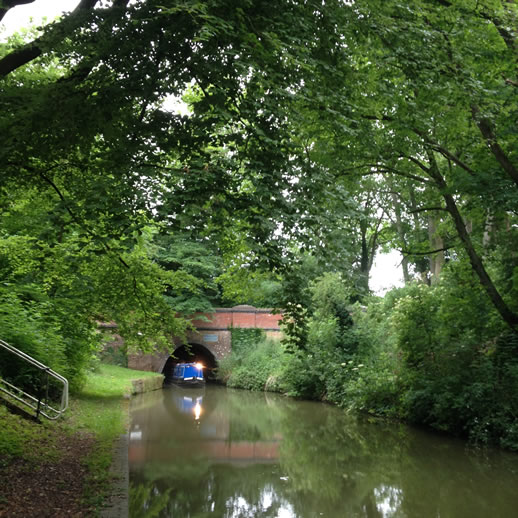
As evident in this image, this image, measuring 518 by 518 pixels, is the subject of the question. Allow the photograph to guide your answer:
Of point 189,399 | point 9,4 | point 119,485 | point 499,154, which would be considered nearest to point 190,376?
point 189,399

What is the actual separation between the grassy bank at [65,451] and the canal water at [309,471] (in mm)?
683

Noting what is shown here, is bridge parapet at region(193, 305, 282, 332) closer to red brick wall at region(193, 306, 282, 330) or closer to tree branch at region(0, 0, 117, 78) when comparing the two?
red brick wall at region(193, 306, 282, 330)

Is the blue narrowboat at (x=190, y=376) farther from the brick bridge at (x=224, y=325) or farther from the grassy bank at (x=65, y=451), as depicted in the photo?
the grassy bank at (x=65, y=451)

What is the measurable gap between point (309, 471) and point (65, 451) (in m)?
4.06

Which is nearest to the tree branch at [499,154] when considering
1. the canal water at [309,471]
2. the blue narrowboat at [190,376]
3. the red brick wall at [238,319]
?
the canal water at [309,471]

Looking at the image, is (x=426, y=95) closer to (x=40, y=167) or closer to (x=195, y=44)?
(x=195, y=44)

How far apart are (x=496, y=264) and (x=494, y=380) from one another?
9.65 feet

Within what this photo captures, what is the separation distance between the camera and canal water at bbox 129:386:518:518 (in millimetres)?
7305

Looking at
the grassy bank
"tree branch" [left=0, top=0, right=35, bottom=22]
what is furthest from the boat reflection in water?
"tree branch" [left=0, top=0, right=35, bottom=22]

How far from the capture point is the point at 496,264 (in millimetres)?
12844

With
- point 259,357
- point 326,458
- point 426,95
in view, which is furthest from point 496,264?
point 259,357

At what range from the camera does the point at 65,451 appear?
772 cm

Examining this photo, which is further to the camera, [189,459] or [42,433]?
[189,459]

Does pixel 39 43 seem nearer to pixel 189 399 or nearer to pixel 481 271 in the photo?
pixel 481 271
